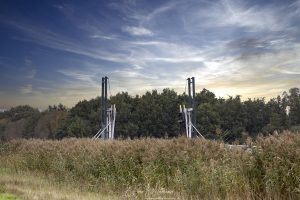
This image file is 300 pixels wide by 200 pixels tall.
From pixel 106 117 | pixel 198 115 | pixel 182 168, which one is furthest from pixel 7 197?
pixel 198 115

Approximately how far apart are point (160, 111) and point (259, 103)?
1895cm

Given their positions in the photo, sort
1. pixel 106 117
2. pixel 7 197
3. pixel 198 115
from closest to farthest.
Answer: pixel 7 197, pixel 106 117, pixel 198 115

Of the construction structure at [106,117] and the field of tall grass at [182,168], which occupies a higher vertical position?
the construction structure at [106,117]

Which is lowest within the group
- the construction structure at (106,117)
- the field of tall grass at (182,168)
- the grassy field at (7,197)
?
the grassy field at (7,197)

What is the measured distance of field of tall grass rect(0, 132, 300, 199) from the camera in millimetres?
7930

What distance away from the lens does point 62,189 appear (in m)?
11.8

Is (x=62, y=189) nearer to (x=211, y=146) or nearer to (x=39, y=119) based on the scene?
(x=211, y=146)

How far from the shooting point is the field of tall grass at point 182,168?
26.0 ft

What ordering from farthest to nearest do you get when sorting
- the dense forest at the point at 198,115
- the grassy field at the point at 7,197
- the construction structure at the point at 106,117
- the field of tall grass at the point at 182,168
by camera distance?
the dense forest at the point at 198,115 < the construction structure at the point at 106,117 < the grassy field at the point at 7,197 < the field of tall grass at the point at 182,168

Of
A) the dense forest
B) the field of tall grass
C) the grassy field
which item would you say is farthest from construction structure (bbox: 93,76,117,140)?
the dense forest

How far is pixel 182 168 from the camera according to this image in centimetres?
Result: 1046

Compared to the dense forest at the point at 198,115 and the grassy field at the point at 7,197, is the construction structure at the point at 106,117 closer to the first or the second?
Result: the grassy field at the point at 7,197

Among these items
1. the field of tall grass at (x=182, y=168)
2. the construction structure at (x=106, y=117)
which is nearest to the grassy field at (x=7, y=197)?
the field of tall grass at (x=182, y=168)

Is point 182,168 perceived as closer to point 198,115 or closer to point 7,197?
point 7,197
